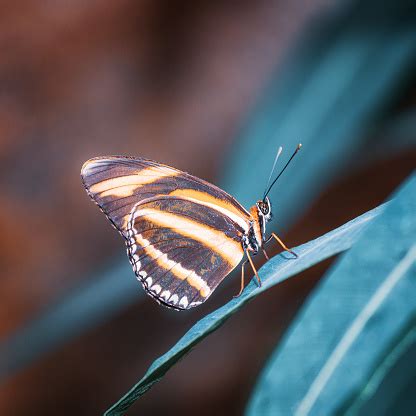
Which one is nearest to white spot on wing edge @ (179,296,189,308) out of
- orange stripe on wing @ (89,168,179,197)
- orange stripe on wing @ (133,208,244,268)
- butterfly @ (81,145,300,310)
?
butterfly @ (81,145,300,310)

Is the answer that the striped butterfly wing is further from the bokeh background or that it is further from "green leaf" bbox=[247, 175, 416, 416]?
the bokeh background

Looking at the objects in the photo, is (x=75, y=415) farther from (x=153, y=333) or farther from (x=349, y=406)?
(x=349, y=406)

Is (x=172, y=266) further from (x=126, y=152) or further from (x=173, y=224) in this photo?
(x=126, y=152)

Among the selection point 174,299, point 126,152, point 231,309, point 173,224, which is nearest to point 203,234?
point 173,224

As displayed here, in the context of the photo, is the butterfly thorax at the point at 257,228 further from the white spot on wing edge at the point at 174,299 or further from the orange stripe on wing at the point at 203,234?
the white spot on wing edge at the point at 174,299

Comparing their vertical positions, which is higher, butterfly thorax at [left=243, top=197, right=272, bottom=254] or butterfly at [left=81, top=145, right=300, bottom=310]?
butterfly at [left=81, top=145, right=300, bottom=310]
